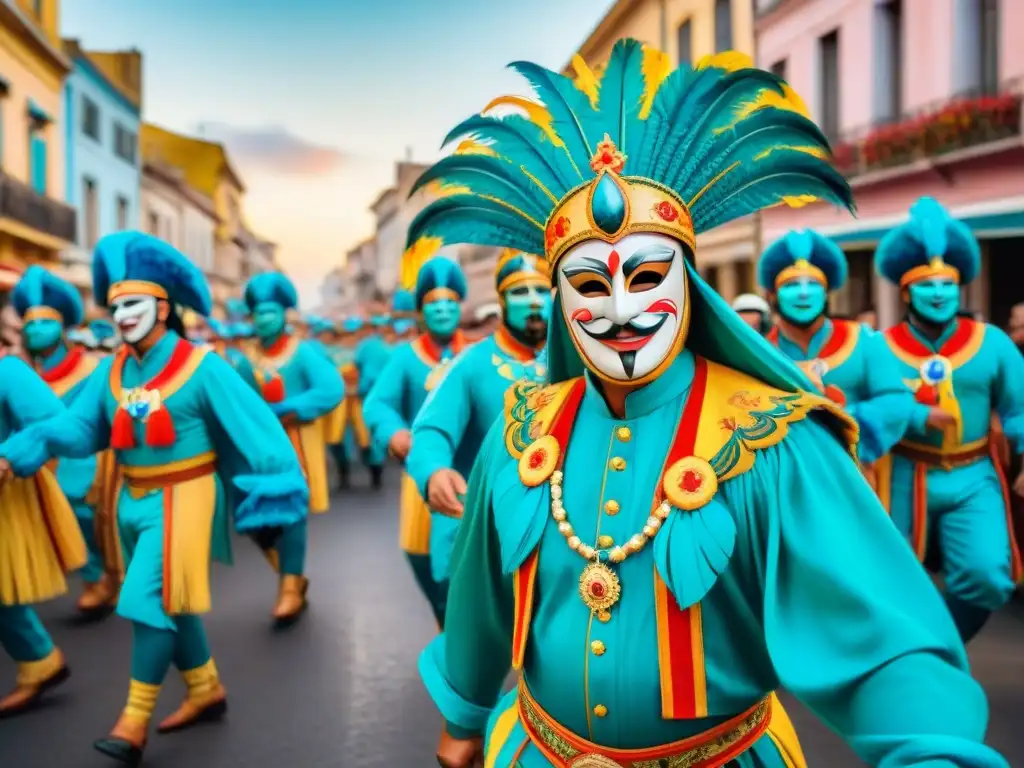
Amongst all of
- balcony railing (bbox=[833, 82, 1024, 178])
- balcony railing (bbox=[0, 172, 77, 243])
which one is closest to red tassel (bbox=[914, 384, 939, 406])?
balcony railing (bbox=[833, 82, 1024, 178])

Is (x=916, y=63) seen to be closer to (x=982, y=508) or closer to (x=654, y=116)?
(x=982, y=508)

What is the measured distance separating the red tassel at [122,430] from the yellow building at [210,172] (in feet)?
145

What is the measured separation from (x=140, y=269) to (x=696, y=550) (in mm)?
3413

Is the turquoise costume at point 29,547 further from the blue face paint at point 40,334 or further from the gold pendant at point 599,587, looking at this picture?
the gold pendant at point 599,587

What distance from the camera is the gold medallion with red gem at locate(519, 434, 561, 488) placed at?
2.01 m

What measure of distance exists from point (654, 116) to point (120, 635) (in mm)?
5225

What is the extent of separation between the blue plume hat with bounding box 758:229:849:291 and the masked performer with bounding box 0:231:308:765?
9.22 feet

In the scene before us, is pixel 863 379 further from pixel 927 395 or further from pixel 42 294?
pixel 42 294

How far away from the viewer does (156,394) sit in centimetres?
435

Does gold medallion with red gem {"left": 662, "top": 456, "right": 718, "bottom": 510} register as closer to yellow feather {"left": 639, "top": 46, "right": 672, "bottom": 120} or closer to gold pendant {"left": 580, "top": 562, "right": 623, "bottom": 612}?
gold pendant {"left": 580, "top": 562, "right": 623, "bottom": 612}

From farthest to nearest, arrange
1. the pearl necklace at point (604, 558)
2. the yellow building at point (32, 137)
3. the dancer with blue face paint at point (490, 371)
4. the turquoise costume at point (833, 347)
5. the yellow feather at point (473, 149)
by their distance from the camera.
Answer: the yellow building at point (32, 137)
the turquoise costume at point (833, 347)
the dancer with blue face paint at point (490, 371)
the yellow feather at point (473, 149)
the pearl necklace at point (604, 558)

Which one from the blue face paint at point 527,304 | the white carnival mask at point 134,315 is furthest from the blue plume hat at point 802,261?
the white carnival mask at point 134,315

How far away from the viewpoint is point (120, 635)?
6094 millimetres

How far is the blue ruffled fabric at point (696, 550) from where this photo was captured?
1.75 m
